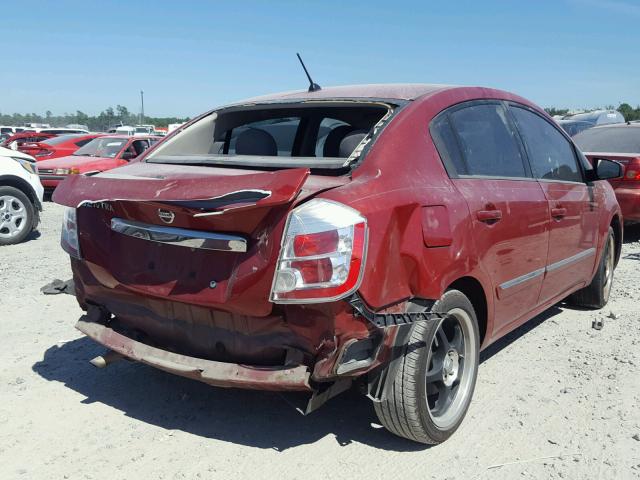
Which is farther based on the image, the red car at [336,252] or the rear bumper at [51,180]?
the rear bumper at [51,180]

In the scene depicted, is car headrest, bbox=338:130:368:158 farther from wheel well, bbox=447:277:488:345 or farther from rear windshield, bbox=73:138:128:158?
rear windshield, bbox=73:138:128:158

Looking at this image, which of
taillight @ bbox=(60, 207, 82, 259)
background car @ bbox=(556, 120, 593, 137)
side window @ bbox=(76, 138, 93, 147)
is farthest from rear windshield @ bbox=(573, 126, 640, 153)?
side window @ bbox=(76, 138, 93, 147)

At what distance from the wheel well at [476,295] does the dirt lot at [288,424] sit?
472mm

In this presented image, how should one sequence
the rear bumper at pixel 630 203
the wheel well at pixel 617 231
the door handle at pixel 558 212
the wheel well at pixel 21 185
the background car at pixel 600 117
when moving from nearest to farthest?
the door handle at pixel 558 212
the wheel well at pixel 617 231
the rear bumper at pixel 630 203
the wheel well at pixel 21 185
the background car at pixel 600 117

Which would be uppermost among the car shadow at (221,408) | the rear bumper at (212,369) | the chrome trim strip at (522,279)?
the chrome trim strip at (522,279)

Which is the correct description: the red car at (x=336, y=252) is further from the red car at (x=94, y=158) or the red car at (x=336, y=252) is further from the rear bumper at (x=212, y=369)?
the red car at (x=94, y=158)

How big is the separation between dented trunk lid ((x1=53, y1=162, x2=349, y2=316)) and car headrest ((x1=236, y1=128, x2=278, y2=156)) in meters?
0.78

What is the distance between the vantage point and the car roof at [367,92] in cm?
351

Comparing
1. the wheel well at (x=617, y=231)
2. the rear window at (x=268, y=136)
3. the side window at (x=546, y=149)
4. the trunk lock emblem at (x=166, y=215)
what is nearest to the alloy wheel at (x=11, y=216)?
the rear window at (x=268, y=136)

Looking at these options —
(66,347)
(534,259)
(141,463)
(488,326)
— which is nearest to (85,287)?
(141,463)

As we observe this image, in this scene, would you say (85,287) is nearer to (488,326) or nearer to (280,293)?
(280,293)

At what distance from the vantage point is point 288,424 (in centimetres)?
344

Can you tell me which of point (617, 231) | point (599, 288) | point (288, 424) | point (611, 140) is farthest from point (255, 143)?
point (611, 140)

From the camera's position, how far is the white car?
837 cm
